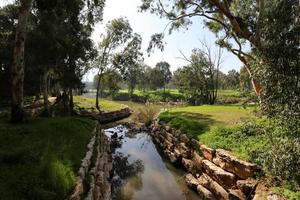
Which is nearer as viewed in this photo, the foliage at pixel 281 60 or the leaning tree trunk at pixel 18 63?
the foliage at pixel 281 60

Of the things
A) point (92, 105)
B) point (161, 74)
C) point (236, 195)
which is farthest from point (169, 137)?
point (161, 74)

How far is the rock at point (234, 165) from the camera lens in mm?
10180

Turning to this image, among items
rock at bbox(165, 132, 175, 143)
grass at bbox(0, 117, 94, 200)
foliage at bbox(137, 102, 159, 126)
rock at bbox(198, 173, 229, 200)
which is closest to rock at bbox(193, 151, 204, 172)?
rock at bbox(198, 173, 229, 200)

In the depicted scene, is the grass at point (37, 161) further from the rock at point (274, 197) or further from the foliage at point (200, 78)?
the foliage at point (200, 78)

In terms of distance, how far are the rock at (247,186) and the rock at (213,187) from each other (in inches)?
35.4

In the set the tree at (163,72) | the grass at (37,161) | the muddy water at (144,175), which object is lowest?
the muddy water at (144,175)

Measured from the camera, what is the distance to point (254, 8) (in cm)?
1616

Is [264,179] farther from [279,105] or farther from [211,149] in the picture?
[211,149]

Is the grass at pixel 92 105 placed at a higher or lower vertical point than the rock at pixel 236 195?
higher

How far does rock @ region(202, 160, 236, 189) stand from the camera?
432 inches

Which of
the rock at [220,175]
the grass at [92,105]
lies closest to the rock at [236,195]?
the rock at [220,175]

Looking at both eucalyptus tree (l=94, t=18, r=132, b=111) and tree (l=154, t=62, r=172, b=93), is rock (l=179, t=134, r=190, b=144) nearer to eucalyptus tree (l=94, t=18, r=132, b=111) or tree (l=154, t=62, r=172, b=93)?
eucalyptus tree (l=94, t=18, r=132, b=111)

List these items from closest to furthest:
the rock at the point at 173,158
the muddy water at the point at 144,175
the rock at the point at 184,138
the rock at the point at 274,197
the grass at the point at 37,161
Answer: the grass at the point at 37,161, the rock at the point at 274,197, the muddy water at the point at 144,175, the rock at the point at 184,138, the rock at the point at 173,158

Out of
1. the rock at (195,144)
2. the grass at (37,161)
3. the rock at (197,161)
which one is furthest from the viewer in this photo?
the rock at (195,144)
